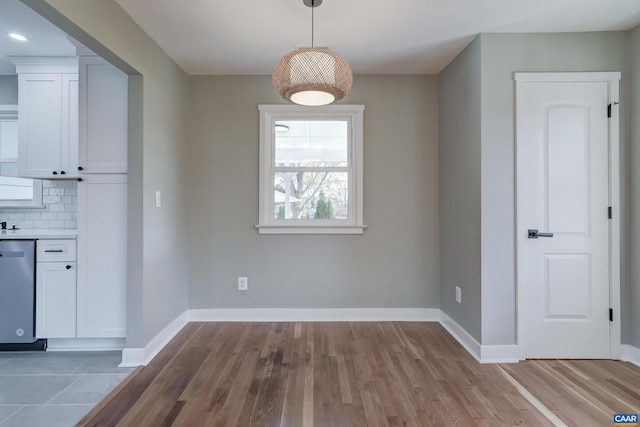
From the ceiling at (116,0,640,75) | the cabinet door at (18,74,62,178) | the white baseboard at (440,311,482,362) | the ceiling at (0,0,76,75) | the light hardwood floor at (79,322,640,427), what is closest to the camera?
the light hardwood floor at (79,322,640,427)

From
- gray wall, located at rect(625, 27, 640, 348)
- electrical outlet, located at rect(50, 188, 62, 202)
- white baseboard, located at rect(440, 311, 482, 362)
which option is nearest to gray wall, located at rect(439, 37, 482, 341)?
white baseboard, located at rect(440, 311, 482, 362)

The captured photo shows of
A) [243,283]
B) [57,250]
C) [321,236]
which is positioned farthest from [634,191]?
[57,250]

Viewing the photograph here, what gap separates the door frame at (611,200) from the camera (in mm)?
2387

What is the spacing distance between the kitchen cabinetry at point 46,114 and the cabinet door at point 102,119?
1.11 ft

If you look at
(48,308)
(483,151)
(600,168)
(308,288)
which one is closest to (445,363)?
(308,288)

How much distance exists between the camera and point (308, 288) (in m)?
3.22

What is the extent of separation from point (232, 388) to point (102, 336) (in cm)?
130

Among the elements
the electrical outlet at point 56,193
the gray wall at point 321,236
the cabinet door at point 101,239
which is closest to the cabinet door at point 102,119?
the cabinet door at point 101,239

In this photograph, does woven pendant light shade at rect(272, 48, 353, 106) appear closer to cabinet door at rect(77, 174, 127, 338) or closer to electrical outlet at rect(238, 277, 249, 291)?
cabinet door at rect(77, 174, 127, 338)

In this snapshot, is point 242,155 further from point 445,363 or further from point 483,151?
point 445,363

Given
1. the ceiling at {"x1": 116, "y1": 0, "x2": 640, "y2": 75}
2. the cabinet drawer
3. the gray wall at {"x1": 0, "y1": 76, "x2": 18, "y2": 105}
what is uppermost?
the ceiling at {"x1": 116, "y1": 0, "x2": 640, "y2": 75}

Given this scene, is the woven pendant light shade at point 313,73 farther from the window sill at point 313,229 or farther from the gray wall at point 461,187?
the window sill at point 313,229

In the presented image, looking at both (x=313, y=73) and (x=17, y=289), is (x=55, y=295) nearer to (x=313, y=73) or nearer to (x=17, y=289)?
(x=17, y=289)

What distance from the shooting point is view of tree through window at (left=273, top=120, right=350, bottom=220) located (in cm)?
328
